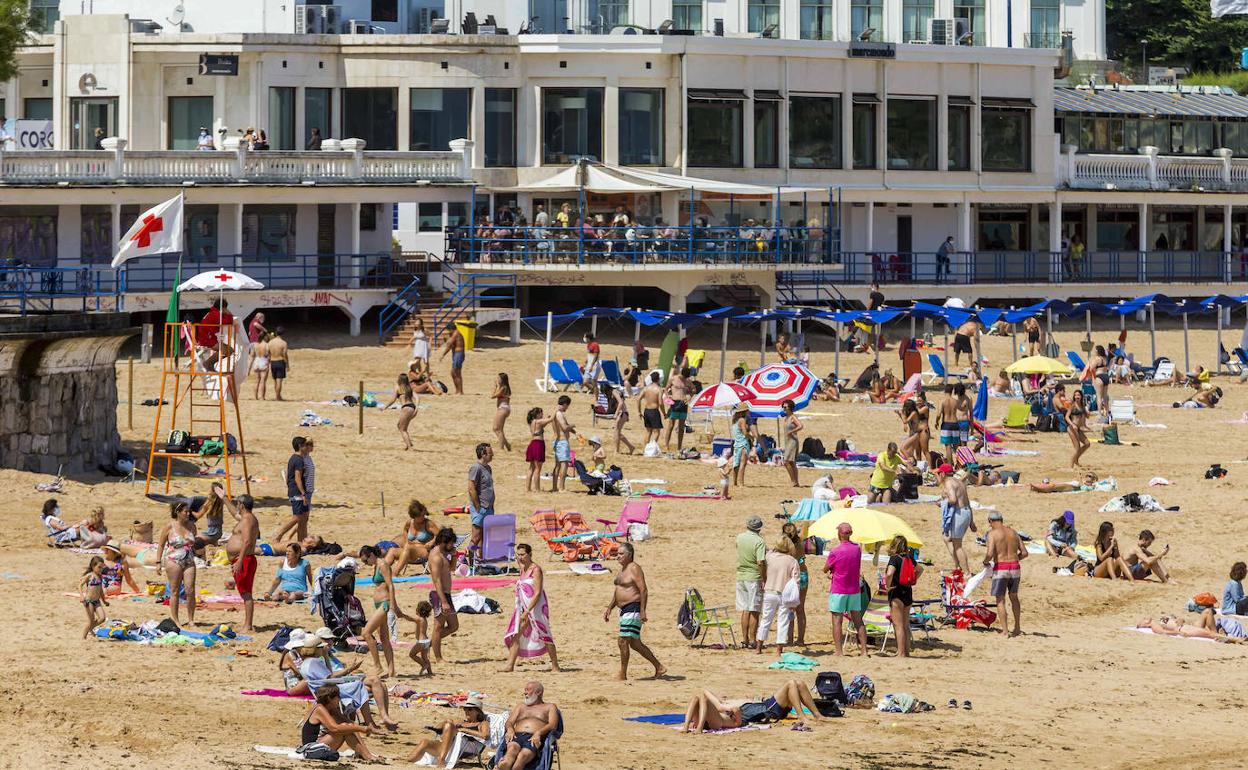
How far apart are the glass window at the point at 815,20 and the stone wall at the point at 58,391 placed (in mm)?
30925

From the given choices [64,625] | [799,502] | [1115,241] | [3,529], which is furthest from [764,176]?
[64,625]

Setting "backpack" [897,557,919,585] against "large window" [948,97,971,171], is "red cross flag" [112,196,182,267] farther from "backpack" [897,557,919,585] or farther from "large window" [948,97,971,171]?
"large window" [948,97,971,171]

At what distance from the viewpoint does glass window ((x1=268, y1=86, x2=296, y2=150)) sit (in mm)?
52844

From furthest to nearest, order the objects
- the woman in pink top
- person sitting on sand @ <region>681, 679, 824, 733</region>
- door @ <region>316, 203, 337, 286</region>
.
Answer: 1. door @ <region>316, 203, 337, 286</region>
2. the woman in pink top
3. person sitting on sand @ <region>681, 679, 824, 733</region>

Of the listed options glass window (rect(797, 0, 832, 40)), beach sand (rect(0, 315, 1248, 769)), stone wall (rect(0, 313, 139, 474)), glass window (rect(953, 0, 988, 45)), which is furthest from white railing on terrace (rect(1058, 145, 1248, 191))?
stone wall (rect(0, 313, 139, 474))

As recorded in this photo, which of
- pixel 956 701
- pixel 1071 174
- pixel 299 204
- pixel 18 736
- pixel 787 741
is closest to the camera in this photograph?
pixel 18 736

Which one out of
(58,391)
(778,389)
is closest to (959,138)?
(778,389)

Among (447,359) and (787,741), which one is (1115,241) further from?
(787,741)

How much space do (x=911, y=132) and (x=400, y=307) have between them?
16.0 metres

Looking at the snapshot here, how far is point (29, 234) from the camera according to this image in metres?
47.0

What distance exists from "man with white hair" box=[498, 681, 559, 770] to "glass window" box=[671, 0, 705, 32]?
43977mm

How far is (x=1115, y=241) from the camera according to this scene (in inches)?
2453

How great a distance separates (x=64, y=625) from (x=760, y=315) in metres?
22.6

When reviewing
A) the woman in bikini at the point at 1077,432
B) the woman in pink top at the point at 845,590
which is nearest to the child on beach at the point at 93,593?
the woman in pink top at the point at 845,590
